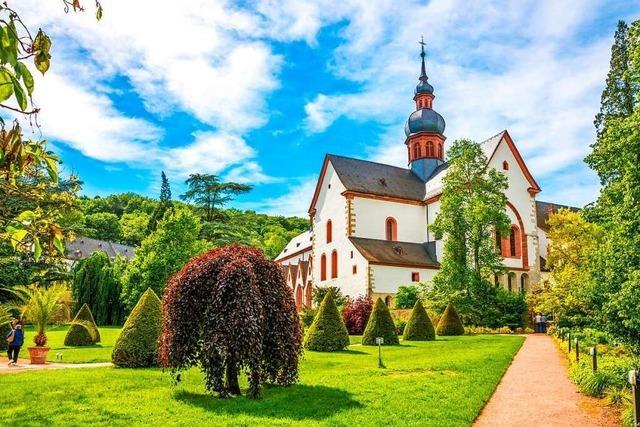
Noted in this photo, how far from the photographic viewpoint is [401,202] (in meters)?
44.8

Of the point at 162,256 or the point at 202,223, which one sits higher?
the point at 202,223

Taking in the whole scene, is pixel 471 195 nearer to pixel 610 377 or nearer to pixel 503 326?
pixel 503 326

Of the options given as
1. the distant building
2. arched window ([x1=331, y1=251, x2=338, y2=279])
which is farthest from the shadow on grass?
the distant building

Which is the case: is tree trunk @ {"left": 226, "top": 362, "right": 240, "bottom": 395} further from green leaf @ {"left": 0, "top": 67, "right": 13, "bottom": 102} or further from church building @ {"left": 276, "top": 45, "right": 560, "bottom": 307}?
church building @ {"left": 276, "top": 45, "right": 560, "bottom": 307}

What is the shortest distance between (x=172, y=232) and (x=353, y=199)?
14.8 metres

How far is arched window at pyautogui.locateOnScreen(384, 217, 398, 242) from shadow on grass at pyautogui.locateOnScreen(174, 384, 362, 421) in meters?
32.5

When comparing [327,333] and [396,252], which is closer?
[327,333]

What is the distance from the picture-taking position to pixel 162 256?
41.9 m

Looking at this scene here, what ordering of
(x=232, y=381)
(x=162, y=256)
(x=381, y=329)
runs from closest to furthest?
(x=232, y=381) < (x=381, y=329) < (x=162, y=256)

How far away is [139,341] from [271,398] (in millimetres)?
6546

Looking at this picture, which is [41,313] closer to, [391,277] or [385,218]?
[391,277]

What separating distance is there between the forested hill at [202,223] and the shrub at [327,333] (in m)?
28.2

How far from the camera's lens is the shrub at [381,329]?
24266mm

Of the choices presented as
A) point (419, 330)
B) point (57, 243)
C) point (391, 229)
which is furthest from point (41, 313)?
point (391, 229)
